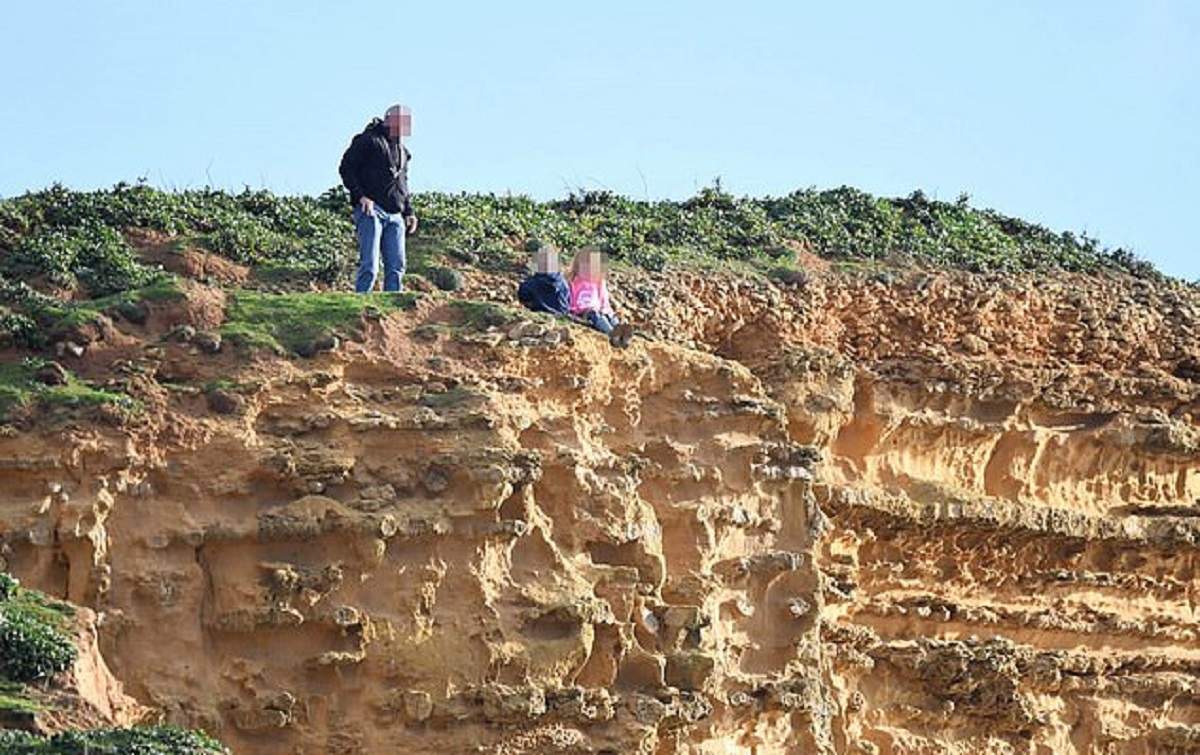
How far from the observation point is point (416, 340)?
22688 millimetres

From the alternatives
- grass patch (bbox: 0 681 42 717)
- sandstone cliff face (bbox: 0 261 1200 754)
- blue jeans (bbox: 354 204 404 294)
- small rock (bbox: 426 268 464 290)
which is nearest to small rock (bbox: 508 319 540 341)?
sandstone cliff face (bbox: 0 261 1200 754)

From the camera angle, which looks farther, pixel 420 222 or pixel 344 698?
pixel 420 222

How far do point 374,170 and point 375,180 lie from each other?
8 centimetres

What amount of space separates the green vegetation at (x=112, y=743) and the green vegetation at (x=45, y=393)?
13.5 ft

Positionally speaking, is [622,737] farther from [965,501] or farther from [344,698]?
[965,501]

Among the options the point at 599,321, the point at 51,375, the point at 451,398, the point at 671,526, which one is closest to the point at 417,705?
the point at 451,398

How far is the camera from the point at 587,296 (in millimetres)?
24469

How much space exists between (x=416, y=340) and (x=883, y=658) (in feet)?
19.2

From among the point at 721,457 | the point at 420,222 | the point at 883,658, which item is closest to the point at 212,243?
the point at 420,222

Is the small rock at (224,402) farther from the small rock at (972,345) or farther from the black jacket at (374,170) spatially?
the small rock at (972,345)

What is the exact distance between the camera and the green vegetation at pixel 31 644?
59.7 ft

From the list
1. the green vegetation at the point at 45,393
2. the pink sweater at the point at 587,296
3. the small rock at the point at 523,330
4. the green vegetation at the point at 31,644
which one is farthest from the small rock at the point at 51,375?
the pink sweater at the point at 587,296

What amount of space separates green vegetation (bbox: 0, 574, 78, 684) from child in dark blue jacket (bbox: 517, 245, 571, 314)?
6349mm

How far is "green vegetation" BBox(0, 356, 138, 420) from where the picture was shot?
68.6 feet
